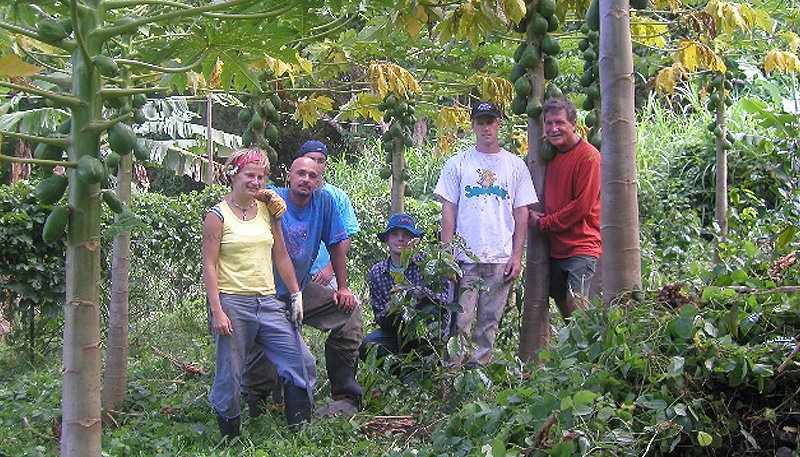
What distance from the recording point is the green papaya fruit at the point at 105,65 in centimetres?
255

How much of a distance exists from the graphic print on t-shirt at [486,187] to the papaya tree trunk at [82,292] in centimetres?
296

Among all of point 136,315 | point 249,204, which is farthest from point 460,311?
point 136,315

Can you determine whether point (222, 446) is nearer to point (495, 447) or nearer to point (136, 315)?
point (495, 447)

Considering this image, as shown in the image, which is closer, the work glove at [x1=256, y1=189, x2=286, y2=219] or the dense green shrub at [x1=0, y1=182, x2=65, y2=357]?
the work glove at [x1=256, y1=189, x2=286, y2=219]

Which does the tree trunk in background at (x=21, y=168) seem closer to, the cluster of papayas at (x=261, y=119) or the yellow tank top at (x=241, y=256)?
the cluster of papayas at (x=261, y=119)

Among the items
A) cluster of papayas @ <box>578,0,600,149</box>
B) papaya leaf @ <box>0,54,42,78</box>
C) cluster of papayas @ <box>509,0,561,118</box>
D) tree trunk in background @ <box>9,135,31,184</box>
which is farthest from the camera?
tree trunk in background @ <box>9,135,31,184</box>

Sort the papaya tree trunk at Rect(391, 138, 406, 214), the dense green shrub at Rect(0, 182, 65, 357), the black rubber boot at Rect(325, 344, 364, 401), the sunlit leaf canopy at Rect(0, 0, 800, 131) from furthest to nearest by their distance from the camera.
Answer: the papaya tree trunk at Rect(391, 138, 406, 214) → the dense green shrub at Rect(0, 182, 65, 357) → the black rubber boot at Rect(325, 344, 364, 401) → the sunlit leaf canopy at Rect(0, 0, 800, 131)

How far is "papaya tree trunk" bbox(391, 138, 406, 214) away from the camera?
7398 mm

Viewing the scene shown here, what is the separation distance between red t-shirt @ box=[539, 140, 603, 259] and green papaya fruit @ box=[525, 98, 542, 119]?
31 centimetres

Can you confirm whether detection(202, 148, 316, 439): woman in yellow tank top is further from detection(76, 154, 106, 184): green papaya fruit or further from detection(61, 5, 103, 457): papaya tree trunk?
detection(76, 154, 106, 184): green papaya fruit

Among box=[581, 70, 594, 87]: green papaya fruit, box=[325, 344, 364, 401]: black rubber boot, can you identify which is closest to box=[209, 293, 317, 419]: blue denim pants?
box=[325, 344, 364, 401]: black rubber boot

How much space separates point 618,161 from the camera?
356cm

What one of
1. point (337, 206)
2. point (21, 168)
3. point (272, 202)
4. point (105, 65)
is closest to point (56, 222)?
point (105, 65)

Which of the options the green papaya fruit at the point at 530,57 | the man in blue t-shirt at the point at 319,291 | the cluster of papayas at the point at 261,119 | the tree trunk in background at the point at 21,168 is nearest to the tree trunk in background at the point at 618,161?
the green papaya fruit at the point at 530,57
